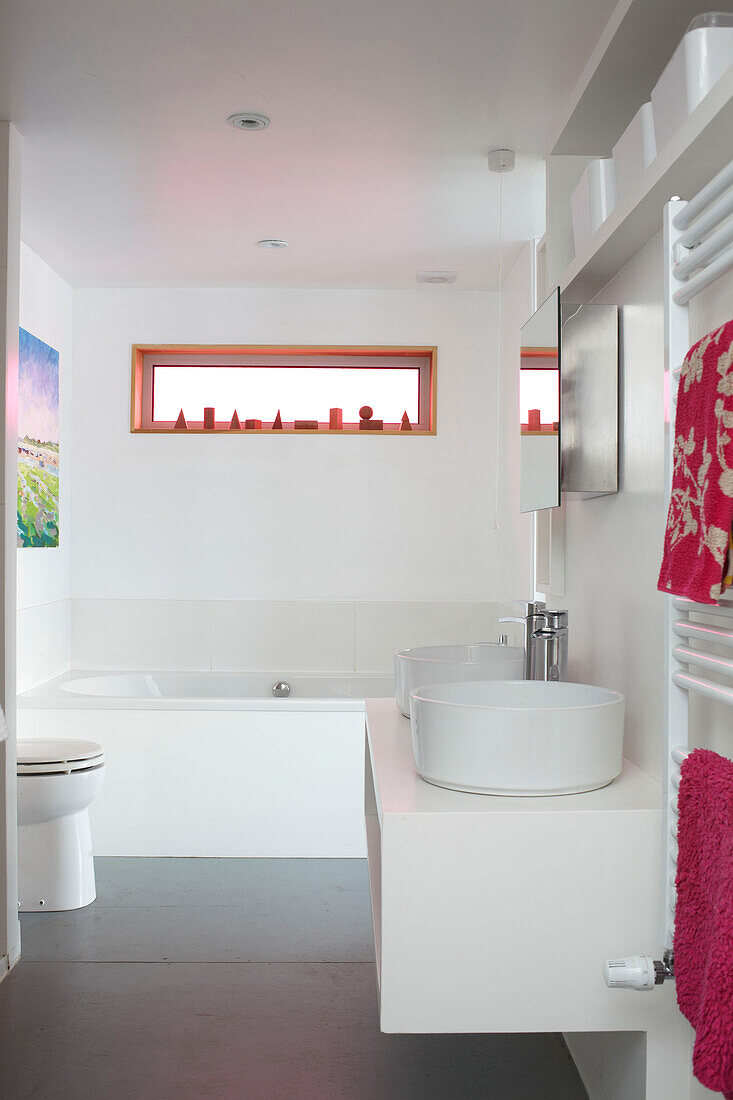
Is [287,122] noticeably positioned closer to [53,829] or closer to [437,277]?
[437,277]

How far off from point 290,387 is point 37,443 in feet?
4.18

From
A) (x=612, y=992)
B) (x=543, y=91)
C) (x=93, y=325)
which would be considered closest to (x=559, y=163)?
(x=543, y=91)

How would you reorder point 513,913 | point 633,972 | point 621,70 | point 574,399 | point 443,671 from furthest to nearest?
point 443,671 < point 574,399 < point 621,70 < point 513,913 < point 633,972

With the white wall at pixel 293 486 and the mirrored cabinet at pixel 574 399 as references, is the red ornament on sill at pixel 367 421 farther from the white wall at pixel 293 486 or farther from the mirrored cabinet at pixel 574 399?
the mirrored cabinet at pixel 574 399

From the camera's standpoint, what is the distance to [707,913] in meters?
1.31

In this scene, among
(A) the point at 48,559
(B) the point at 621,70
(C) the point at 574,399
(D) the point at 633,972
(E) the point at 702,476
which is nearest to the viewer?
(E) the point at 702,476

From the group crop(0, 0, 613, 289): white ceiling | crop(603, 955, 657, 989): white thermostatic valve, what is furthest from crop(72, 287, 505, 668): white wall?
crop(603, 955, 657, 989): white thermostatic valve

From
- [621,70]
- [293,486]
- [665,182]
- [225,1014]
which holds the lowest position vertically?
[225,1014]

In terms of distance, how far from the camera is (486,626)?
4.77 metres

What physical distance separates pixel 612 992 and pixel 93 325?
409cm

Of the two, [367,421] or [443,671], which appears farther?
[367,421]

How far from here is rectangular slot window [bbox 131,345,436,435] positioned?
488 cm

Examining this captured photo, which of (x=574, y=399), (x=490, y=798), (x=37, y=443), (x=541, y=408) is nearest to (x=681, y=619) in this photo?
(x=490, y=798)

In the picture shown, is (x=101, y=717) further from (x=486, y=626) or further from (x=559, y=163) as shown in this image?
(x=559, y=163)
